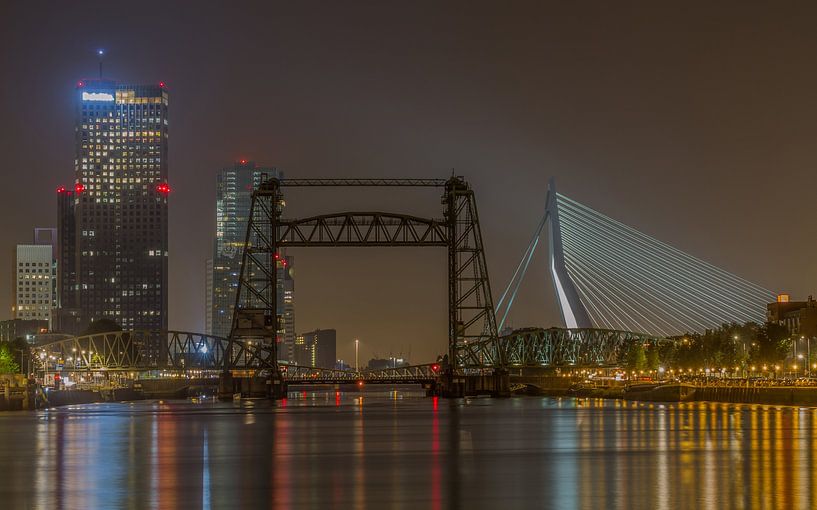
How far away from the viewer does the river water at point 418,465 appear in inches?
1252

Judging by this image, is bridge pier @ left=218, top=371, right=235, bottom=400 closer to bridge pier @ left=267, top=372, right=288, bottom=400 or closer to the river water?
bridge pier @ left=267, top=372, right=288, bottom=400

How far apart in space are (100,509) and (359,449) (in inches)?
813

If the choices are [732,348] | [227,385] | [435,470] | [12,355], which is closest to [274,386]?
[227,385]

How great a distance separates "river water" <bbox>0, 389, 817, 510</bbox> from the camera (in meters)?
31.8

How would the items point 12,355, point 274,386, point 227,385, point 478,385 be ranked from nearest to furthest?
point 274,386 → point 227,385 → point 478,385 → point 12,355

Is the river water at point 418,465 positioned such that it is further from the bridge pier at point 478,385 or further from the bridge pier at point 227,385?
the bridge pier at point 478,385

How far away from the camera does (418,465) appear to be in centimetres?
4234

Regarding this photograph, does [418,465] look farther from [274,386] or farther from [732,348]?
[732,348]

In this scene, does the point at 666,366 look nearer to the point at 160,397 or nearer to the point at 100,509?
the point at 160,397

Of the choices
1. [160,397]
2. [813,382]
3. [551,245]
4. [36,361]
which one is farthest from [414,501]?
[36,361]

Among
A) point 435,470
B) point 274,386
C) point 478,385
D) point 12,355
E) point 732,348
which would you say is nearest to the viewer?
point 435,470

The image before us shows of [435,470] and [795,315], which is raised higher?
[795,315]

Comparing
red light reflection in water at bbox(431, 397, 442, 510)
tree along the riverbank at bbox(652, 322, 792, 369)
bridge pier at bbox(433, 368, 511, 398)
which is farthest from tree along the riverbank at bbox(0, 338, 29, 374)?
red light reflection in water at bbox(431, 397, 442, 510)

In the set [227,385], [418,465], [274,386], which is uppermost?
[418,465]
